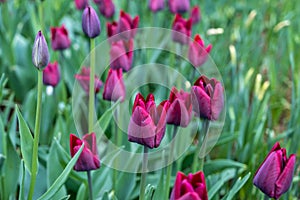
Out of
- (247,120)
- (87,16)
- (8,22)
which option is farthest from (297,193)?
(8,22)

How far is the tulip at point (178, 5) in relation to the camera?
184 centimetres

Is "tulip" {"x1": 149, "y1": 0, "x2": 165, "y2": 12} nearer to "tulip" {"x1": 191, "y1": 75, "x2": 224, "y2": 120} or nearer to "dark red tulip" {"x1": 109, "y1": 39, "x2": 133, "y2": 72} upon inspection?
"dark red tulip" {"x1": 109, "y1": 39, "x2": 133, "y2": 72}

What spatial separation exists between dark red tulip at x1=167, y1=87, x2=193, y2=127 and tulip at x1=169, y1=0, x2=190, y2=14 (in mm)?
884

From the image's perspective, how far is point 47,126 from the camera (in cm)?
174

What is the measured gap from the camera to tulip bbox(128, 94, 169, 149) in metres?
0.88

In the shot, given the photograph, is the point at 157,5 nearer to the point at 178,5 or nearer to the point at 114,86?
the point at 178,5

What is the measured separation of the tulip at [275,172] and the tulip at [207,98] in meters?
0.13

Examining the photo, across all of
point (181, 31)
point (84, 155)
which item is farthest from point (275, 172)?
point (181, 31)

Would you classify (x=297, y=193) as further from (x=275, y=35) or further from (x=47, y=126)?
(x=275, y=35)

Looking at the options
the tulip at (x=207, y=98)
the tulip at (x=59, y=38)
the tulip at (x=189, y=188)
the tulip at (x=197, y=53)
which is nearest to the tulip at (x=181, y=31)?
the tulip at (x=197, y=53)

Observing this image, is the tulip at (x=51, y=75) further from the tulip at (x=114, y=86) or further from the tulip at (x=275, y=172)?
the tulip at (x=275, y=172)

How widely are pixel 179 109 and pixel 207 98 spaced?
53 mm

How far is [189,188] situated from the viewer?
0.76 metres

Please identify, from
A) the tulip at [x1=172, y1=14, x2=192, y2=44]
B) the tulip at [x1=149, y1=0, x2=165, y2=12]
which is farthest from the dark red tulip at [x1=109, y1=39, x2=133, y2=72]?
the tulip at [x1=149, y1=0, x2=165, y2=12]
